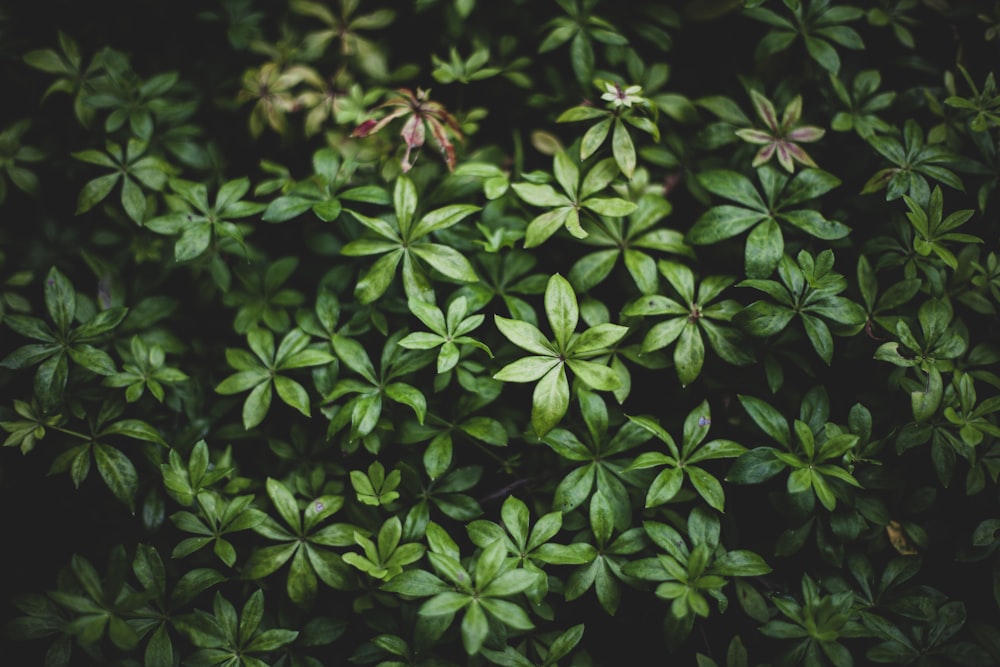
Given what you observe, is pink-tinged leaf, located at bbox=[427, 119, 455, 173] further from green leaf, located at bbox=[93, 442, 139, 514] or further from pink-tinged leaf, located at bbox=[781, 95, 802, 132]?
green leaf, located at bbox=[93, 442, 139, 514]

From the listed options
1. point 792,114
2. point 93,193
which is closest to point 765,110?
point 792,114

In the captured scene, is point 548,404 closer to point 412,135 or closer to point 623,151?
point 623,151

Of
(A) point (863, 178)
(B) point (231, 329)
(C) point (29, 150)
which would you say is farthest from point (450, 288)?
(C) point (29, 150)

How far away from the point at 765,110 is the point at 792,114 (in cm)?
10

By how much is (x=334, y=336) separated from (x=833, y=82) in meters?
2.02

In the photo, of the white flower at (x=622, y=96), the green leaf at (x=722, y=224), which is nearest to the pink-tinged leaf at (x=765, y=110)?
the green leaf at (x=722, y=224)

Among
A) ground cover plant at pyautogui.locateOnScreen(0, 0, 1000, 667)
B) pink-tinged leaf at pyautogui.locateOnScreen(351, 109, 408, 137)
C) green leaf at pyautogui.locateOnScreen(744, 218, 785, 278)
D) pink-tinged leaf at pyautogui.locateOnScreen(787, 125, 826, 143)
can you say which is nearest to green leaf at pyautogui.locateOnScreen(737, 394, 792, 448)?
ground cover plant at pyautogui.locateOnScreen(0, 0, 1000, 667)

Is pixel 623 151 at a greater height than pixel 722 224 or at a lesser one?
greater

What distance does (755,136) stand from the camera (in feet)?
7.24

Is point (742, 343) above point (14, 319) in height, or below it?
below

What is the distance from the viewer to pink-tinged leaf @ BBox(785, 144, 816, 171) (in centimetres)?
219

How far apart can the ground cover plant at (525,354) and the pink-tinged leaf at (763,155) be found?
1 cm

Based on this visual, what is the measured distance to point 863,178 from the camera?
2.33m

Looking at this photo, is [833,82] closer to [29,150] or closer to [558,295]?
[558,295]
